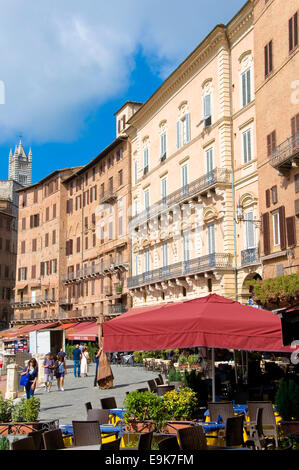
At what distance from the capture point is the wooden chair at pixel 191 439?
671cm

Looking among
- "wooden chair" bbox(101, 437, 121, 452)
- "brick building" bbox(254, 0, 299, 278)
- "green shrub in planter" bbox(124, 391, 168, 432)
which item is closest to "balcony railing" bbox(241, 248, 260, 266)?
"brick building" bbox(254, 0, 299, 278)

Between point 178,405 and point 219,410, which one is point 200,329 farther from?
point 219,410

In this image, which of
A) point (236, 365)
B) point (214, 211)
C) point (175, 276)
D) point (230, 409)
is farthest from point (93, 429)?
point (175, 276)

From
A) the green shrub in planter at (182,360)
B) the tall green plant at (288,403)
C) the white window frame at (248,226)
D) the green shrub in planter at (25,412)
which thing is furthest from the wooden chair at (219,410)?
the white window frame at (248,226)

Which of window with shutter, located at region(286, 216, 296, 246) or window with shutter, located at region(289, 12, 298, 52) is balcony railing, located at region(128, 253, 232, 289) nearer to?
window with shutter, located at region(286, 216, 296, 246)

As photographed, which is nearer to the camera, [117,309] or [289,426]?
[289,426]

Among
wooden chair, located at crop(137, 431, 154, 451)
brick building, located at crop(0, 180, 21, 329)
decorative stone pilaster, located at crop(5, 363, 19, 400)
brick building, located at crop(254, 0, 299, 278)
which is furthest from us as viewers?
brick building, located at crop(0, 180, 21, 329)

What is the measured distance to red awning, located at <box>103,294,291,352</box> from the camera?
888 cm

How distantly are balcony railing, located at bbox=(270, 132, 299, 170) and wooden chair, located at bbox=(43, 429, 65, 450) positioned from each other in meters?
17.5

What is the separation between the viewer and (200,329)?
8.91 m

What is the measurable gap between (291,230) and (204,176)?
31.9 feet

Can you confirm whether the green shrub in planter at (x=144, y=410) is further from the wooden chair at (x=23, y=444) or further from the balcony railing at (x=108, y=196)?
the balcony railing at (x=108, y=196)

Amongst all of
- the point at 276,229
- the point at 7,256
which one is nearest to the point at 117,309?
the point at 276,229

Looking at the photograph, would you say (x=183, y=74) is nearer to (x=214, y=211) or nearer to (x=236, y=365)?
(x=214, y=211)
